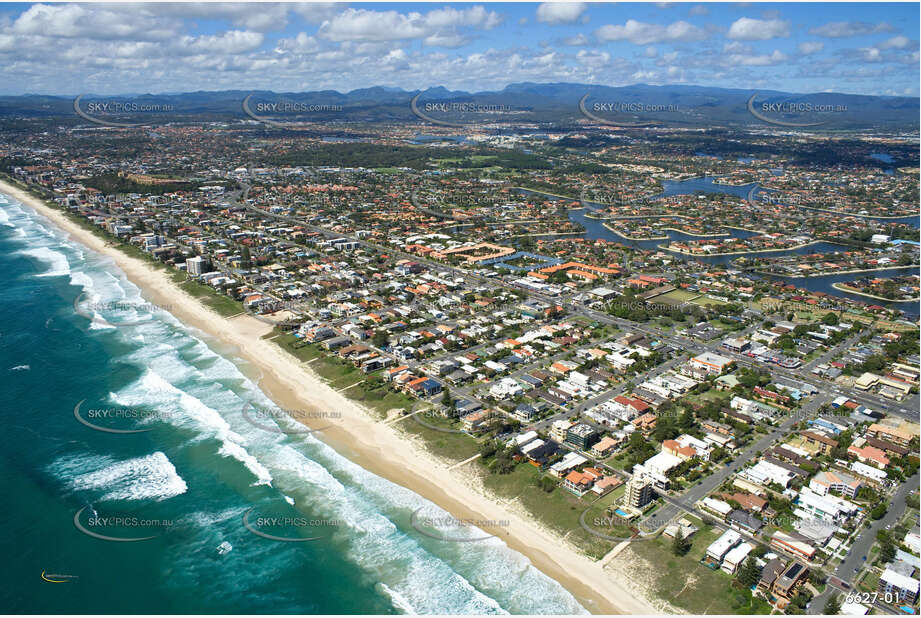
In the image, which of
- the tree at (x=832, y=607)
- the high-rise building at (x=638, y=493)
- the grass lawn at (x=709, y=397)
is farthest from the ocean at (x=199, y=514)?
the grass lawn at (x=709, y=397)

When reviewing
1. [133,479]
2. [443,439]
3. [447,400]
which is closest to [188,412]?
[133,479]

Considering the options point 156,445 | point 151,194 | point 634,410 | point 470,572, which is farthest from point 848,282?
point 151,194

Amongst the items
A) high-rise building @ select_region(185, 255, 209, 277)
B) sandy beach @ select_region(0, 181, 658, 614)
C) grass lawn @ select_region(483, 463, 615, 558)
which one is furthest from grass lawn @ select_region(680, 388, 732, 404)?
high-rise building @ select_region(185, 255, 209, 277)

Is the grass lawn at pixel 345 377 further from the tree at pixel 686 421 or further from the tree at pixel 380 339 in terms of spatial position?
the tree at pixel 686 421

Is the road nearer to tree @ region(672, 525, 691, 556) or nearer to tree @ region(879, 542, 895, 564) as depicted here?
tree @ region(879, 542, 895, 564)

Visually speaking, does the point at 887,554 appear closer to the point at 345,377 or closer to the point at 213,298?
the point at 345,377

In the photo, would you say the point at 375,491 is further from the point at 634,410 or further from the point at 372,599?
the point at 634,410
